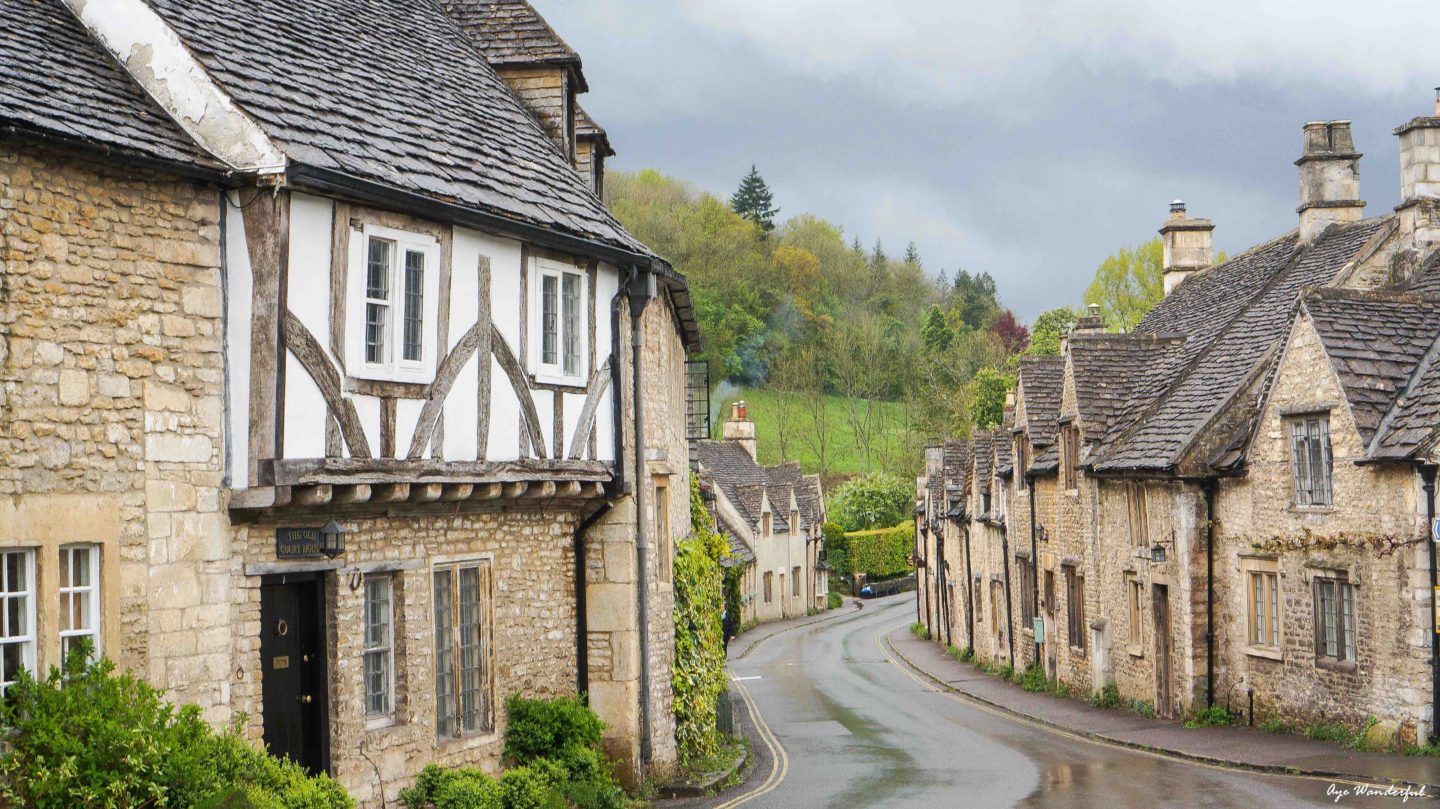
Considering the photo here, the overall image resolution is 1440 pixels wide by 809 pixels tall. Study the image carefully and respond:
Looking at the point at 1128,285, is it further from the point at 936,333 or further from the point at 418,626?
the point at 418,626

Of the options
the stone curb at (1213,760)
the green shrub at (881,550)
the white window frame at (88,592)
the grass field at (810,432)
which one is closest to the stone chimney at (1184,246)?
the stone curb at (1213,760)

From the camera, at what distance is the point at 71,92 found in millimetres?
11344

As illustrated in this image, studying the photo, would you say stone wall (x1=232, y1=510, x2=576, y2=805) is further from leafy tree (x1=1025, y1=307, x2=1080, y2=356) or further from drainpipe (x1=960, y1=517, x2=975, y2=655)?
leafy tree (x1=1025, y1=307, x2=1080, y2=356)

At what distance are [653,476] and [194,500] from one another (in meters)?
→ 7.92

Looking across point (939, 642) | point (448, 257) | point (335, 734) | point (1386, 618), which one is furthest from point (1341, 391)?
point (939, 642)

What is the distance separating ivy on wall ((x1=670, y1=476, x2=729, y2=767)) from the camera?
63.8 feet

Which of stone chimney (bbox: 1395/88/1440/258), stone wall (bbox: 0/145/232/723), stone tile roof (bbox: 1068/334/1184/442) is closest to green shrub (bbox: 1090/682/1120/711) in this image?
stone tile roof (bbox: 1068/334/1184/442)

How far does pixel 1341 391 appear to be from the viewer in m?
20.2

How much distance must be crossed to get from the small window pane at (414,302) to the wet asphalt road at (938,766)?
22.4 ft

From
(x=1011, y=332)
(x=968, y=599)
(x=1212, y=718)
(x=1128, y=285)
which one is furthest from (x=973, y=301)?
(x=1212, y=718)

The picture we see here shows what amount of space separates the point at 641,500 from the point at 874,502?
60949 mm

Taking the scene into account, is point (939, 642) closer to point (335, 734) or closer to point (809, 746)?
point (809, 746)

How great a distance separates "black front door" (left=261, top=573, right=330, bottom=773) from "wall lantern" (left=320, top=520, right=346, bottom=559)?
39cm

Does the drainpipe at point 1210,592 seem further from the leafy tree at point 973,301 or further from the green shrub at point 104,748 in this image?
the leafy tree at point 973,301
